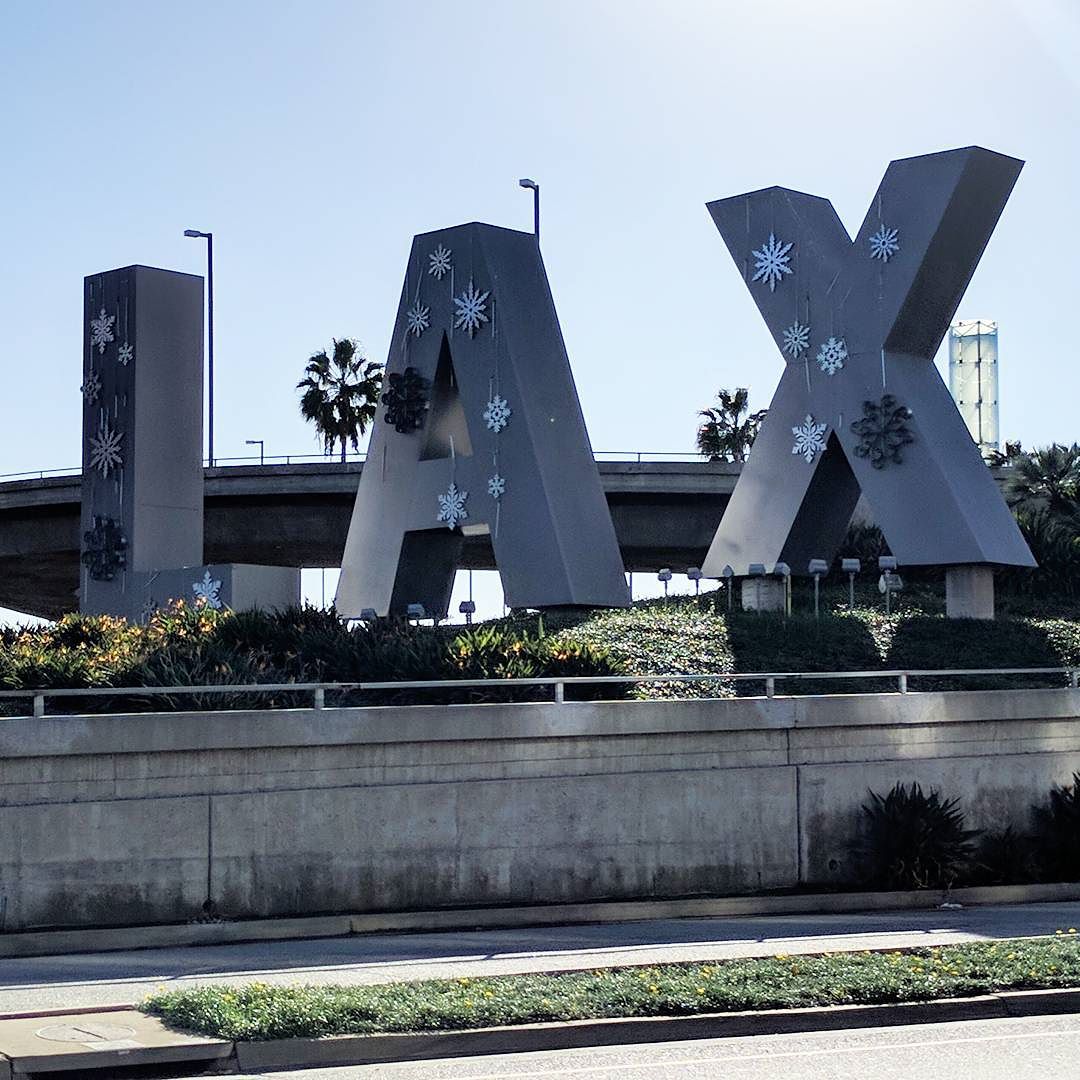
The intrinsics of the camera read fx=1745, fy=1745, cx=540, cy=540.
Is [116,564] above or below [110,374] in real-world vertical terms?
below

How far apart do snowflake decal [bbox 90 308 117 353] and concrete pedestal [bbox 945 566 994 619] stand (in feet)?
58.2

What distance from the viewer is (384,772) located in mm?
20172

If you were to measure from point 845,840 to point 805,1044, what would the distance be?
1133 centimetres

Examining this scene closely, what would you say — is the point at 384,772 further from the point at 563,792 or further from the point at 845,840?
the point at 845,840

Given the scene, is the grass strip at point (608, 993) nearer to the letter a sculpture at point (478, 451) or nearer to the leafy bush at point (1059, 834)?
the leafy bush at point (1059, 834)

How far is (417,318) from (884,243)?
926 cm

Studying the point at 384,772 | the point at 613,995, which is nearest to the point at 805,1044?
the point at 613,995

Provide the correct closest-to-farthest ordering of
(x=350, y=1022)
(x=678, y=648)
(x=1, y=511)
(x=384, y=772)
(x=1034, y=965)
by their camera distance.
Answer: (x=350, y=1022) → (x=1034, y=965) → (x=384, y=772) → (x=678, y=648) → (x=1, y=511)

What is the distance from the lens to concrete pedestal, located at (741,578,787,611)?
35.0 meters

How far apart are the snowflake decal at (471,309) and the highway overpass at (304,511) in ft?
54.5

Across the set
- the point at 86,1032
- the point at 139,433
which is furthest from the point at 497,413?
the point at 86,1032

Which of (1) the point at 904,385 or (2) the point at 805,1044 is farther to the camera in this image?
(1) the point at 904,385

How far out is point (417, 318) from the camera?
115 feet

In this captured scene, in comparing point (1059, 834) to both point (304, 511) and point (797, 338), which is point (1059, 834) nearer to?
point (797, 338)
